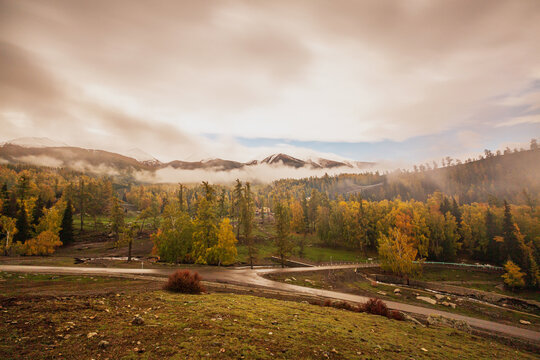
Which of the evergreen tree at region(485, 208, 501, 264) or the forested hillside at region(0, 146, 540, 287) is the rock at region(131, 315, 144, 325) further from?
the evergreen tree at region(485, 208, 501, 264)

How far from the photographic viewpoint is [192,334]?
848 centimetres

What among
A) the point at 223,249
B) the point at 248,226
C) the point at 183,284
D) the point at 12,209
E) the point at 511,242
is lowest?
the point at 511,242

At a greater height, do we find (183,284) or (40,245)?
(183,284)

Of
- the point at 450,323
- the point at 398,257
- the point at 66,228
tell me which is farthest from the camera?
the point at 66,228

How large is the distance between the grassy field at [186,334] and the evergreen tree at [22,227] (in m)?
64.3

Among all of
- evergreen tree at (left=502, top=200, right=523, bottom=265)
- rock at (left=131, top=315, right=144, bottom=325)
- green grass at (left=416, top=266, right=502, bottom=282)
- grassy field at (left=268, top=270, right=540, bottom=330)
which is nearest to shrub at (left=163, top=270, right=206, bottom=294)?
rock at (left=131, top=315, right=144, bottom=325)

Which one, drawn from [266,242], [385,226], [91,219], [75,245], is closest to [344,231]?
[385,226]

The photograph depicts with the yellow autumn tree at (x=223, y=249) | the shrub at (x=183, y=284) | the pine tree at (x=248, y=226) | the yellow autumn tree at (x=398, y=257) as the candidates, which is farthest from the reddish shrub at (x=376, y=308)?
the yellow autumn tree at (x=398, y=257)

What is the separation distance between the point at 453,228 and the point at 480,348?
250 ft

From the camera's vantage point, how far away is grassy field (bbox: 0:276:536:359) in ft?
22.4

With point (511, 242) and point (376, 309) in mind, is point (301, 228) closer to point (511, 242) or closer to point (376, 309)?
point (511, 242)

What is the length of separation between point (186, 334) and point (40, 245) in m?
66.5

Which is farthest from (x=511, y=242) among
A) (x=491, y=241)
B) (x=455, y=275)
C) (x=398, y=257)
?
(x=398, y=257)

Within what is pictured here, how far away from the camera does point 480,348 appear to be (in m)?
13.8
